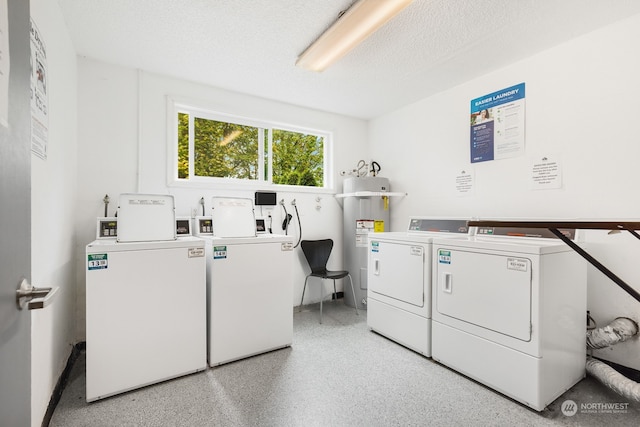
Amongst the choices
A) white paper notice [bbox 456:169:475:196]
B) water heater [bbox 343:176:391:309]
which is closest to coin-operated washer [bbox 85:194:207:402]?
water heater [bbox 343:176:391:309]

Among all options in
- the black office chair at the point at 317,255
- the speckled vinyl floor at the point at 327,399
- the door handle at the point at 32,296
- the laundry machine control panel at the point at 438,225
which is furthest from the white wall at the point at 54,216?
the laundry machine control panel at the point at 438,225

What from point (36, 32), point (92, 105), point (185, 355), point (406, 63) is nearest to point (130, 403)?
point (185, 355)

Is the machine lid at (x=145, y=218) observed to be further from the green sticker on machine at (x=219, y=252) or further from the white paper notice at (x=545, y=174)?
the white paper notice at (x=545, y=174)

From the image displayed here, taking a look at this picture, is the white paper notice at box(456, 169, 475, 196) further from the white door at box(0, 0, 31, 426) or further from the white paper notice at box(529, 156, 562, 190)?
the white door at box(0, 0, 31, 426)

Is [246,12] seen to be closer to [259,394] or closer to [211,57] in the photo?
[211,57]

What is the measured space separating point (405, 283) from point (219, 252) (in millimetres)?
1601

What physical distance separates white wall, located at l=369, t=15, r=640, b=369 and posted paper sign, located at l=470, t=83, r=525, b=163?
2.4 inches

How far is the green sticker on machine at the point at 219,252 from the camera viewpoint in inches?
89.0

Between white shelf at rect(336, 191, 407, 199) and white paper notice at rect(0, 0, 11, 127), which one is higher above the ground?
white paper notice at rect(0, 0, 11, 127)

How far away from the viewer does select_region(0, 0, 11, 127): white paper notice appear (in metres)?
0.64

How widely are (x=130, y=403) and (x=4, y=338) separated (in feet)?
5.28

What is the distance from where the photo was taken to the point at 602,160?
2.16m

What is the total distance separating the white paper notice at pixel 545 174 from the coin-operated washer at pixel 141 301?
280 cm

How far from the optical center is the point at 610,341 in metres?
2.01
